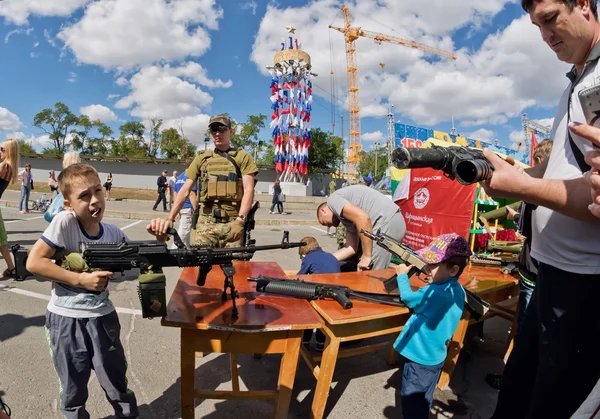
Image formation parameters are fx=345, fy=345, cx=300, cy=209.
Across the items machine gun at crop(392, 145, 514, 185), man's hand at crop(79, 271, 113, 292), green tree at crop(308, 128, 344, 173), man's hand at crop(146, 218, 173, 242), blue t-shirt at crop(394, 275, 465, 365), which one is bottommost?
blue t-shirt at crop(394, 275, 465, 365)

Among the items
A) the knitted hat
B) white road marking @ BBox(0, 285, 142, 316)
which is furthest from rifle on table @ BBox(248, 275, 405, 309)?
white road marking @ BBox(0, 285, 142, 316)

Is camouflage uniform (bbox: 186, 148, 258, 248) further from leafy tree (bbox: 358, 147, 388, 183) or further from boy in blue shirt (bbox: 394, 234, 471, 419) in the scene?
leafy tree (bbox: 358, 147, 388, 183)

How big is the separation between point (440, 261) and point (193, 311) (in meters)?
1.51

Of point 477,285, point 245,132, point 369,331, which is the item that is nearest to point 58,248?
point 369,331

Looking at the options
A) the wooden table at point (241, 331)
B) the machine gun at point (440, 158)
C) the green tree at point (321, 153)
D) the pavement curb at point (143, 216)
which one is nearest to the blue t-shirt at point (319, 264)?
the wooden table at point (241, 331)

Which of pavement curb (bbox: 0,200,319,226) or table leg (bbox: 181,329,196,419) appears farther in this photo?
pavement curb (bbox: 0,200,319,226)

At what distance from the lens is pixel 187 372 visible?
195 cm

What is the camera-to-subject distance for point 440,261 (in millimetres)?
2143

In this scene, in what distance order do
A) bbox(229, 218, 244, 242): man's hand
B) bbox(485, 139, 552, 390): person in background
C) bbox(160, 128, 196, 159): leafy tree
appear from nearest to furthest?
bbox(485, 139, 552, 390): person in background → bbox(229, 218, 244, 242): man's hand → bbox(160, 128, 196, 159): leafy tree

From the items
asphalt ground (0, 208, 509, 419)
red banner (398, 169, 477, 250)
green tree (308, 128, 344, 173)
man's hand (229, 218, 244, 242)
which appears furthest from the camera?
green tree (308, 128, 344, 173)

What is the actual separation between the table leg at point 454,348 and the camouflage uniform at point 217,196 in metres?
2.08

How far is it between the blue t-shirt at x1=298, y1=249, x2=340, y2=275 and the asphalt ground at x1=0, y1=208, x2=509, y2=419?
2.82 feet

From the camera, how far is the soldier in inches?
133

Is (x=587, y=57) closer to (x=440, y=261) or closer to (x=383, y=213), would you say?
(x=440, y=261)
